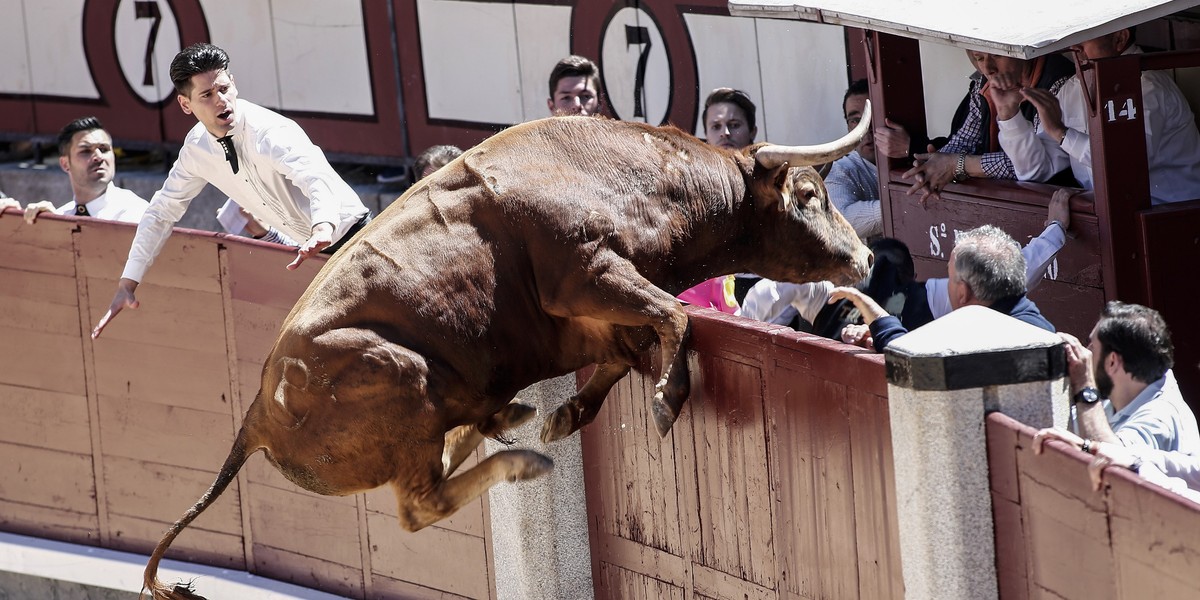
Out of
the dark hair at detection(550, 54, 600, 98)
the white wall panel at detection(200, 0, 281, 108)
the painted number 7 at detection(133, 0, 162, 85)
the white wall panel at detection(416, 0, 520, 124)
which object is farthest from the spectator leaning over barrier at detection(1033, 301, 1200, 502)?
the painted number 7 at detection(133, 0, 162, 85)

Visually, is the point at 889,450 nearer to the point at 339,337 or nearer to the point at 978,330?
the point at 978,330

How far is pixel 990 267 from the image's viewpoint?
4934 millimetres

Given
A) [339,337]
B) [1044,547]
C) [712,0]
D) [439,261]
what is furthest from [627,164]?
[712,0]

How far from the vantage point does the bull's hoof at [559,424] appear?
18.5 ft

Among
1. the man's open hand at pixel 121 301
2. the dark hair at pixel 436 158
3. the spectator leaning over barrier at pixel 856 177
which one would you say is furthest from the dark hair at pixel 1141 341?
the man's open hand at pixel 121 301

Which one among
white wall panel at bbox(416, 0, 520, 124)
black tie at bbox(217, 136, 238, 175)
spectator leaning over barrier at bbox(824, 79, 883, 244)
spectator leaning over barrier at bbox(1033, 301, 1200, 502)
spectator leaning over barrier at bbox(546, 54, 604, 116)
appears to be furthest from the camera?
white wall panel at bbox(416, 0, 520, 124)

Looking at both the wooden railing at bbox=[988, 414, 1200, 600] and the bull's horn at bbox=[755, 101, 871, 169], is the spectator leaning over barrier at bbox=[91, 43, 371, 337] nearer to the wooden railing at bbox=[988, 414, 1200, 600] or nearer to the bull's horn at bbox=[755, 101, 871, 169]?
the bull's horn at bbox=[755, 101, 871, 169]

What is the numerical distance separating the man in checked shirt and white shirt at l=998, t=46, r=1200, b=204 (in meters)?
0.15

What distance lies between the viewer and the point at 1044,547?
13.1 ft

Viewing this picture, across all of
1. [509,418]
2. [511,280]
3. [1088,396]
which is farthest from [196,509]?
[1088,396]

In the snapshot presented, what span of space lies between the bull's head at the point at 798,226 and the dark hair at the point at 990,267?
0.54 meters

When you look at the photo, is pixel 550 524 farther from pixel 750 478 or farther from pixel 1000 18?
pixel 1000 18

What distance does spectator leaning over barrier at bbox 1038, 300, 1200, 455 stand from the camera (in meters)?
4.43

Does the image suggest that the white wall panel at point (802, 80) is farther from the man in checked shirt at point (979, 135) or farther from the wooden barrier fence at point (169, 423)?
the wooden barrier fence at point (169, 423)
